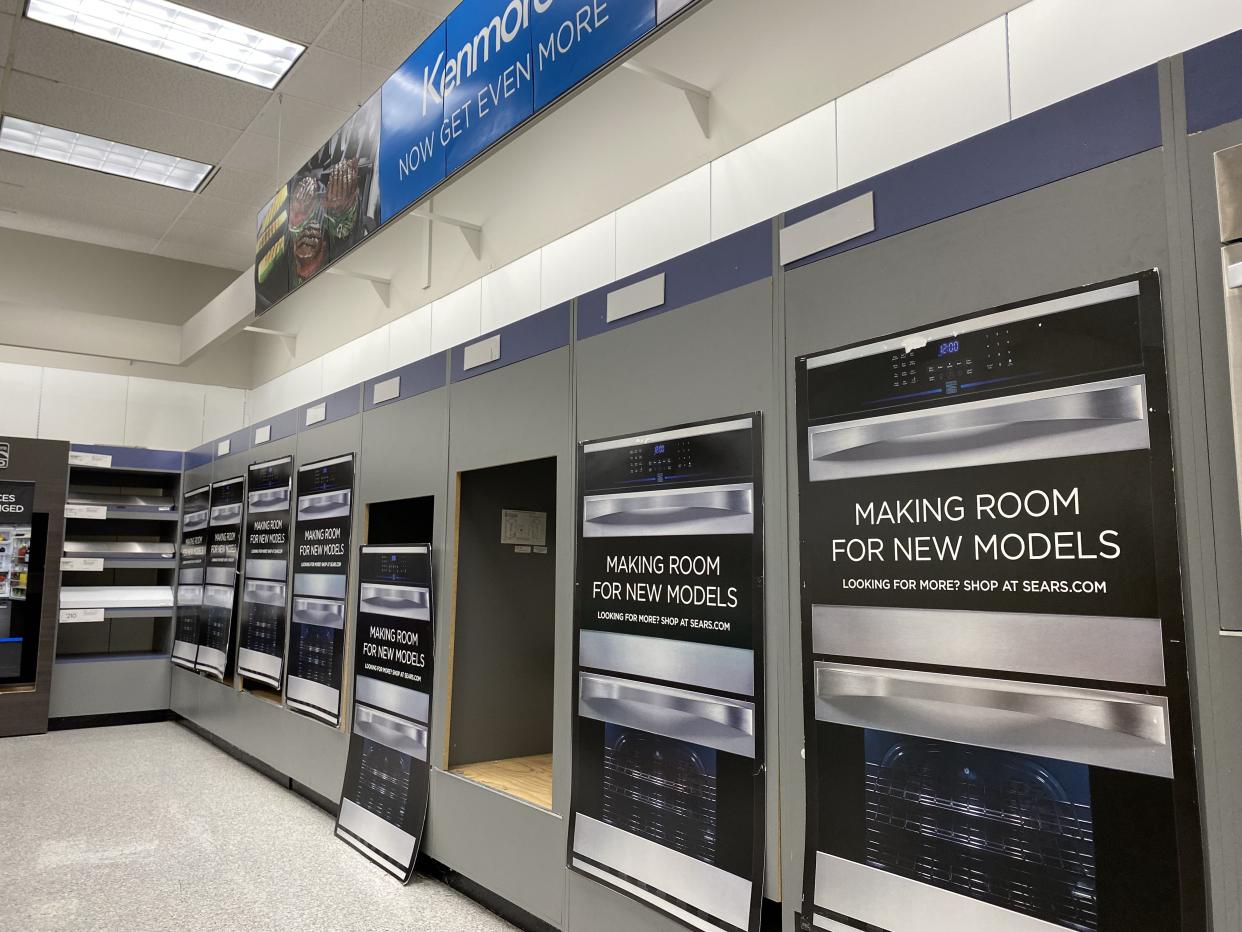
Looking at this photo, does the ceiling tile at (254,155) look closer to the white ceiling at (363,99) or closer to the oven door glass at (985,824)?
the white ceiling at (363,99)

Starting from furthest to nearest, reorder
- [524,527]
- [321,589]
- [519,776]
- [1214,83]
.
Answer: [321,589], [524,527], [519,776], [1214,83]

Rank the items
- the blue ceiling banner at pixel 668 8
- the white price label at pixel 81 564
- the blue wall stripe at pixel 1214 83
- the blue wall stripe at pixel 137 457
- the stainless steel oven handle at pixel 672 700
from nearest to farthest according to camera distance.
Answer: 1. the blue wall stripe at pixel 1214 83
2. the blue ceiling banner at pixel 668 8
3. the stainless steel oven handle at pixel 672 700
4. the white price label at pixel 81 564
5. the blue wall stripe at pixel 137 457

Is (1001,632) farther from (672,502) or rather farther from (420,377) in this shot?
(420,377)

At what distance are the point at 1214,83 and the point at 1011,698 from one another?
1.17 meters

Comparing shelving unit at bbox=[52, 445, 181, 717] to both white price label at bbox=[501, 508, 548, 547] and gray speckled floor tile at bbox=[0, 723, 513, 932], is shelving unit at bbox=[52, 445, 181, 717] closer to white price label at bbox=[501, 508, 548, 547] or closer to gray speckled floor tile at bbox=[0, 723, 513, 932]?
gray speckled floor tile at bbox=[0, 723, 513, 932]

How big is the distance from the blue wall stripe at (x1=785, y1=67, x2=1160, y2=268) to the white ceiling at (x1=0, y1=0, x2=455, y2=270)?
322 cm

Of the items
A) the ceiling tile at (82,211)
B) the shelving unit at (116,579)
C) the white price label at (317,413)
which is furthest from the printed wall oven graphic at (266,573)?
the ceiling tile at (82,211)

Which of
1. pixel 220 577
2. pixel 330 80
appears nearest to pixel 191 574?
pixel 220 577

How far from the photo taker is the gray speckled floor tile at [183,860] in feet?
10.3

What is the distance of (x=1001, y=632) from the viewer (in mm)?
1667

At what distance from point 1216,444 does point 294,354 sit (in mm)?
6847

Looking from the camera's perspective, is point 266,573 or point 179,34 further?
point 266,573

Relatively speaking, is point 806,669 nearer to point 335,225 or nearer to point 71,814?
point 335,225

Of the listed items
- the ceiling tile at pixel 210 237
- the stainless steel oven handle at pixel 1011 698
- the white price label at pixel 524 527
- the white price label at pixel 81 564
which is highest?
the ceiling tile at pixel 210 237
